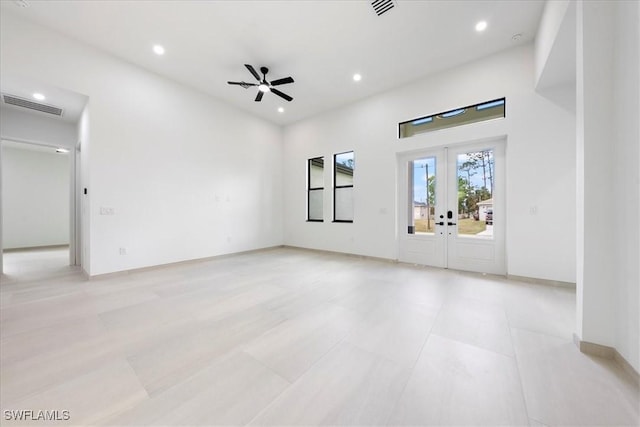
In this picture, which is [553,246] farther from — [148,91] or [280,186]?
[148,91]

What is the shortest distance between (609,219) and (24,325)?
18.0 ft

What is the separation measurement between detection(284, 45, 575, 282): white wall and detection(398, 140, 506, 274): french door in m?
0.26

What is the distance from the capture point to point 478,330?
7.37ft

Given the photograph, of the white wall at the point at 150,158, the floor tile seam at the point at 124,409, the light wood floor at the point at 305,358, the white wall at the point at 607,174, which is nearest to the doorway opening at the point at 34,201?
the white wall at the point at 150,158

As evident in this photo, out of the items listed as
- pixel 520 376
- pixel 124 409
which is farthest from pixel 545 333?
pixel 124 409

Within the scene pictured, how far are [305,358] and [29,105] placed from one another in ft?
21.4

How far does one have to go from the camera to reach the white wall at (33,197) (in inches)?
271

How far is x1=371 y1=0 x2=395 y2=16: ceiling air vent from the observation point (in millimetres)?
2980

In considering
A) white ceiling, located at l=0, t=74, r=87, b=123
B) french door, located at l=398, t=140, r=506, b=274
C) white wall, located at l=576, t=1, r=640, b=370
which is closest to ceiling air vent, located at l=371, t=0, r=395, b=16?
white wall, located at l=576, t=1, r=640, b=370

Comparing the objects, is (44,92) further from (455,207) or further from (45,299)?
(455,207)

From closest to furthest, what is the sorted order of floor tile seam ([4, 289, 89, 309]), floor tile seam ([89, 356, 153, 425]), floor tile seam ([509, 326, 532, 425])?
floor tile seam ([89, 356, 153, 425]) < floor tile seam ([509, 326, 532, 425]) < floor tile seam ([4, 289, 89, 309])

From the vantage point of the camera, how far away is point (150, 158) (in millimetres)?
4523

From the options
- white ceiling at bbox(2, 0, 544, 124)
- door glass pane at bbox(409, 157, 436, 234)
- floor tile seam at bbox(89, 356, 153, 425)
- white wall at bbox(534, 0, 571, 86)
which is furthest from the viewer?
door glass pane at bbox(409, 157, 436, 234)

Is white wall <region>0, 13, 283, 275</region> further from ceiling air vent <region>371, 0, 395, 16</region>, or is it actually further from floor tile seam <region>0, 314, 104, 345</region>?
ceiling air vent <region>371, 0, 395, 16</region>
